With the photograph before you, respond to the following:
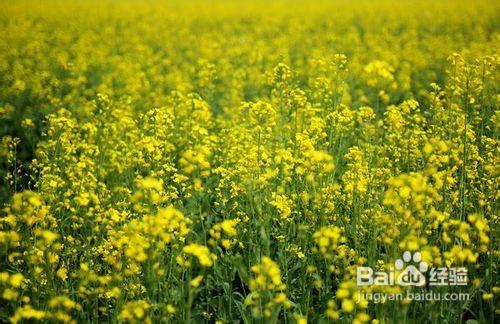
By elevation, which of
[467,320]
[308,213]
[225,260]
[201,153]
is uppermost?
[201,153]

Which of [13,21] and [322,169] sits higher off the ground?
[13,21]

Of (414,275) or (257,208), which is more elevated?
(257,208)

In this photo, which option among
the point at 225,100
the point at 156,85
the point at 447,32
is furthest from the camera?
the point at 447,32

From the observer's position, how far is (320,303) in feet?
12.2

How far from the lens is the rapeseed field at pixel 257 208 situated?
10.4 ft

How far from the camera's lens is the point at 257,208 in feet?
11.9

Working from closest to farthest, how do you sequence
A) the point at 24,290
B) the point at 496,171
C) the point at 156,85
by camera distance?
the point at 24,290, the point at 496,171, the point at 156,85

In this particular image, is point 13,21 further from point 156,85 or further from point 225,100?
point 225,100

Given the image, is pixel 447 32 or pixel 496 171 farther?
pixel 447 32

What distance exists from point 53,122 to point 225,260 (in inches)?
82.1

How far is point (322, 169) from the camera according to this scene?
13.2ft

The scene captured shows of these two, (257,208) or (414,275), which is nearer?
(414,275)

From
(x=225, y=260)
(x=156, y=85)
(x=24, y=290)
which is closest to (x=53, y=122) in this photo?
(x=24, y=290)

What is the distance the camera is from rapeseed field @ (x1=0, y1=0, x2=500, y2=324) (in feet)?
10.4
